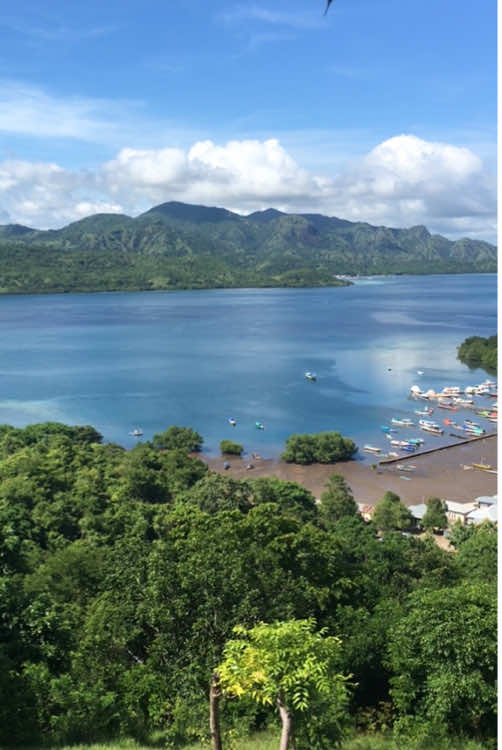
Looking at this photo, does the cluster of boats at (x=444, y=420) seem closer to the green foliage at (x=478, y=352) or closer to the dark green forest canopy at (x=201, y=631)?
the green foliage at (x=478, y=352)

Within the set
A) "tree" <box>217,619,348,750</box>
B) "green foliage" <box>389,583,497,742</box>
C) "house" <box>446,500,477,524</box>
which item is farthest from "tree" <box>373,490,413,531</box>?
"tree" <box>217,619,348,750</box>

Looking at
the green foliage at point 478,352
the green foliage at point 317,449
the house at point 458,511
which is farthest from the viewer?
the green foliage at point 478,352

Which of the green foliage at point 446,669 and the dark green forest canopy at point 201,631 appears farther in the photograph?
the green foliage at point 446,669

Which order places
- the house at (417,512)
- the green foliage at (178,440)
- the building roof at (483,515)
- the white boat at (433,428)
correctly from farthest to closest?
1. the white boat at (433,428)
2. the green foliage at (178,440)
3. the house at (417,512)
4. the building roof at (483,515)

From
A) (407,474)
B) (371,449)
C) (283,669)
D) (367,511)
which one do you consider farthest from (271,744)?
(371,449)

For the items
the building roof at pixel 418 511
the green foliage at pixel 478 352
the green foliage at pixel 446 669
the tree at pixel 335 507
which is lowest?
the building roof at pixel 418 511

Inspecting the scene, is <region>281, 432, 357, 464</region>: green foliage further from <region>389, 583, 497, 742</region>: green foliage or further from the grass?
the grass

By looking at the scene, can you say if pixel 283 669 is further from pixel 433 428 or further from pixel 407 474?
pixel 433 428

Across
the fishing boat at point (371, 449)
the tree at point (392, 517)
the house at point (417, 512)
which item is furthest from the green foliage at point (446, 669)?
the fishing boat at point (371, 449)
